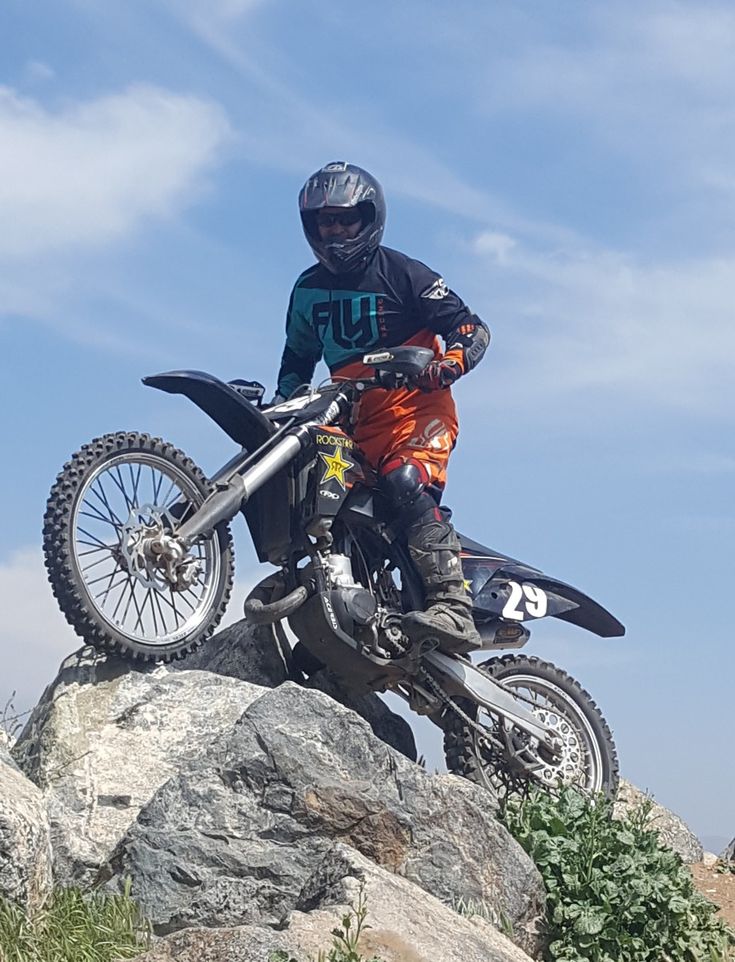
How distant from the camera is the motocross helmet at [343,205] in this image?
841cm

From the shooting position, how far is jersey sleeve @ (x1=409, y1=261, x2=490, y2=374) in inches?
337

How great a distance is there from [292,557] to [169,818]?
2.22 m

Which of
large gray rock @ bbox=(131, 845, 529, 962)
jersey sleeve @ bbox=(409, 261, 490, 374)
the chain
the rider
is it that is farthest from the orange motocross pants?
large gray rock @ bbox=(131, 845, 529, 962)

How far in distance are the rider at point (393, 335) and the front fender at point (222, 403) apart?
2.71 feet

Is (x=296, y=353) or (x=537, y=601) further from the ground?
(x=296, y=353)

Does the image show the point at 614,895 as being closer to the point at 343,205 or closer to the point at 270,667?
the point at 270,667

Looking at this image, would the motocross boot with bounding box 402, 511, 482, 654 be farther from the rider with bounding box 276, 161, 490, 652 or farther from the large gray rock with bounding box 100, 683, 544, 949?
the large gray rock with bounding box 100, 683, 544, 949

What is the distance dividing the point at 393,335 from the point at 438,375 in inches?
17.8

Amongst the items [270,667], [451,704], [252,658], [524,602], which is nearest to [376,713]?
[451,704]

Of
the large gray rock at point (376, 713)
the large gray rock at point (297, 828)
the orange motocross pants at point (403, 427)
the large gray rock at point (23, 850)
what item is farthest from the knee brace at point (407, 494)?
the large gray rock at point (23, 850)

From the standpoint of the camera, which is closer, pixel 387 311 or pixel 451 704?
pixel 451 704

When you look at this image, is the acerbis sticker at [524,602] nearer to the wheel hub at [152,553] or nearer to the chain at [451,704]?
the chain at [451,704]

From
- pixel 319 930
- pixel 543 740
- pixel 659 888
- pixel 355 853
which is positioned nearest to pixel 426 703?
pixel 543 740

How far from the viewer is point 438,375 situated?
8.34 meters
